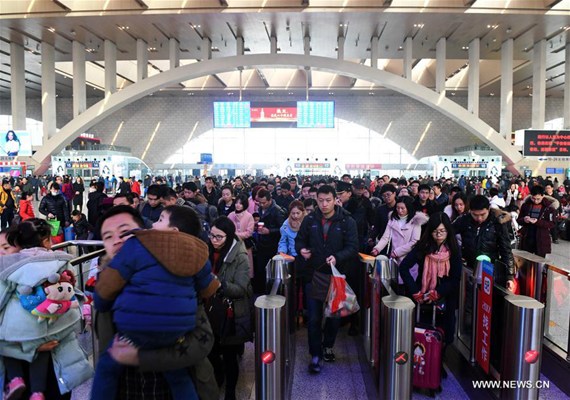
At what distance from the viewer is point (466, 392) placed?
3445mm

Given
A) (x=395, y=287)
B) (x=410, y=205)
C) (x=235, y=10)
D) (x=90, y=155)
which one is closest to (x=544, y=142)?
(x=410, y=205)

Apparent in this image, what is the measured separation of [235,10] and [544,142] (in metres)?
13.0

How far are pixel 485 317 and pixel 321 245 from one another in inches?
57.5

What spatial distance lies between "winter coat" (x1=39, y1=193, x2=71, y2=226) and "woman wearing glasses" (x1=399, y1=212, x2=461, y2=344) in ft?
23.0

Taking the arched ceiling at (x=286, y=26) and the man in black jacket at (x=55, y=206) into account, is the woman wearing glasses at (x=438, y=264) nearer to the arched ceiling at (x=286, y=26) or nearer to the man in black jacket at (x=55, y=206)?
the man in black jacket at (x=55, y=206)

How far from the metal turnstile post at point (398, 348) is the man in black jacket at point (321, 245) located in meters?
0.91

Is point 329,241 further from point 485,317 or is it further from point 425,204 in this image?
point 425,204

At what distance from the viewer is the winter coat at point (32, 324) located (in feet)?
7.06

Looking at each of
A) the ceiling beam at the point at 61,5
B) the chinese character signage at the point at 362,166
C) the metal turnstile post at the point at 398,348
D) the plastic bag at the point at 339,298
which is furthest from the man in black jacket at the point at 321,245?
the chinese character signage at the point at 362,166

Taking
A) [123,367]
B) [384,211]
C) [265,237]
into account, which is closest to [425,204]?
[384,211]

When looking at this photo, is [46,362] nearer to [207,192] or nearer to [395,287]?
[395,287]

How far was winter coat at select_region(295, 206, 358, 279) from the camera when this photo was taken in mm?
3707

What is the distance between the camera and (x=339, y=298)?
3.51 meters

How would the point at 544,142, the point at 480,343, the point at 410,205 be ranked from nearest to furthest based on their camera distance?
Answer: the point at 480,343 → the point at 410,205 → the point at 544,142
